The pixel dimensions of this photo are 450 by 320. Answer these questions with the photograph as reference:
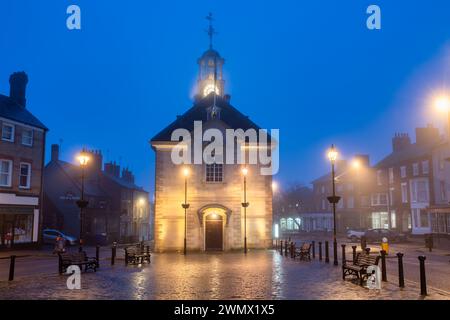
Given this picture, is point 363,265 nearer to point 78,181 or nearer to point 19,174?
point 19,174

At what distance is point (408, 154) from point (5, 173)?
46.4 meters

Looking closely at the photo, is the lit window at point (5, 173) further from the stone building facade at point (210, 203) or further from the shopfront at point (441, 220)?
the shopfront at point (441, 220)

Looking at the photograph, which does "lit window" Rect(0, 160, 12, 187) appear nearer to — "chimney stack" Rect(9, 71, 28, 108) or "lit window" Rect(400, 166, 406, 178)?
"chimney stack" Rect(9, 71, 28, 108)

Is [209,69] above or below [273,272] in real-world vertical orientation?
above

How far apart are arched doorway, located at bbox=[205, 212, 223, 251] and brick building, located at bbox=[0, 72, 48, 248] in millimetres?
14876

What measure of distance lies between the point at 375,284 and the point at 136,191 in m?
53.1

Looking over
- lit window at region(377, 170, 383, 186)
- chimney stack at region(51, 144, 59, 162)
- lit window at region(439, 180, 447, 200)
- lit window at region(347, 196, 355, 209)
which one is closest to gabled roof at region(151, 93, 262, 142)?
chimney stack at region(51, 144, 59, 162)

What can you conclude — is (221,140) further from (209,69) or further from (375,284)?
(375,284)

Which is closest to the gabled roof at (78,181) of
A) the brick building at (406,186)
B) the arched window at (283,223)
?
the brick building at (406,186)

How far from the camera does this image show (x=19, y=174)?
34.4m

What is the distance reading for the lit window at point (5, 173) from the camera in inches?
1304

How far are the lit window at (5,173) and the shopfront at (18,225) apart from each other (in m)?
1.96
